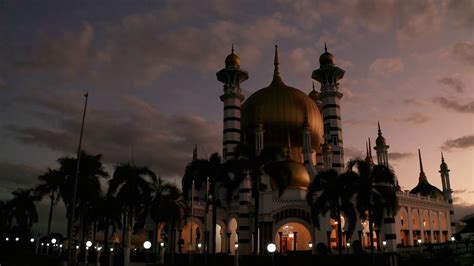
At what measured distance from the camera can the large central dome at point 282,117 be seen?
70188mm

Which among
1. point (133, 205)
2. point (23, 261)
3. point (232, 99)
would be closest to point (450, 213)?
point (232, 99)

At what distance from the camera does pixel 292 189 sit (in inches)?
2216

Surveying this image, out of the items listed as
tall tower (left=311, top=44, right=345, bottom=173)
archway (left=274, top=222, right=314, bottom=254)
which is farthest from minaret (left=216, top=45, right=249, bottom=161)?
archway (left=274, top=222, right=314, bottom=254)

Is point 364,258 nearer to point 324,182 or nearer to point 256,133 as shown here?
point 324,182

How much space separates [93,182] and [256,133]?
25.7 metres

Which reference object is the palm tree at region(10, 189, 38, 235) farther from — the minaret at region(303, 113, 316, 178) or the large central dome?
the minaret at region(303, 113, 316, 178)

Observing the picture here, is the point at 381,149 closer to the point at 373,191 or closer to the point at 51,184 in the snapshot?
the point at 373,191

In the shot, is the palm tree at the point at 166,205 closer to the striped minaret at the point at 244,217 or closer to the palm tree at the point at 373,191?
the striped minaret at the point at 244,217

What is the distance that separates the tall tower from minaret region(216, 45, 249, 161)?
12.1m

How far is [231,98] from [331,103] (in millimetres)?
15051

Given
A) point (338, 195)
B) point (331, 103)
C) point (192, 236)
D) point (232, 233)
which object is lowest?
point (192, 236)

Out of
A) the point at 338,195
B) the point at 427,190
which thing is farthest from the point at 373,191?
the point at 427,190

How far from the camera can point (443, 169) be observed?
261ft

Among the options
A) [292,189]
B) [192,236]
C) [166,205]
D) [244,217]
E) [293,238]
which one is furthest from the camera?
[192,236]
